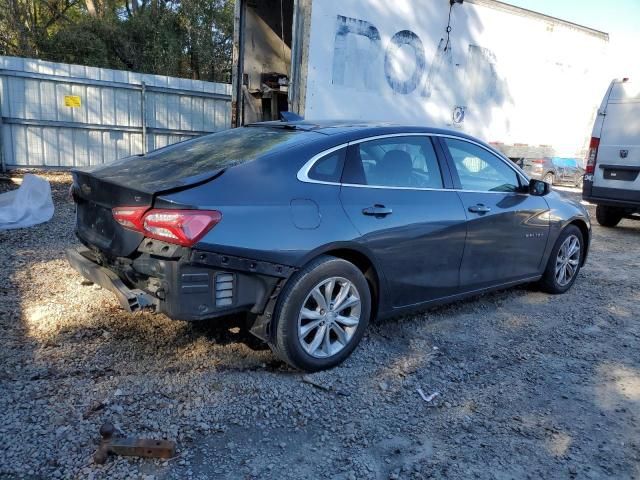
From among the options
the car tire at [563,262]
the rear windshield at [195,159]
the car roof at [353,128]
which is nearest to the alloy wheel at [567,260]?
the car tire at [563,262]

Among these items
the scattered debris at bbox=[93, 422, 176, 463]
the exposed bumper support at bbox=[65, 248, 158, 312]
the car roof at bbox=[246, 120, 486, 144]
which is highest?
the car roof at bbox=[246, 120, 486, 144]

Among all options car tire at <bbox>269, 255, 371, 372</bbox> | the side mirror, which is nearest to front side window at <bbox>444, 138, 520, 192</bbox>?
the side mirror

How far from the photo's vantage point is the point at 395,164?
3990mm

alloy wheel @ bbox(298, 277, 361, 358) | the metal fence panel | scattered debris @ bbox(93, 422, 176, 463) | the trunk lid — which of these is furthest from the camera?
the metal fence panel

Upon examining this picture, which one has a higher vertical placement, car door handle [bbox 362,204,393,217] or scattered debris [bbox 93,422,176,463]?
car door handle [bbox 362,204,393,217]

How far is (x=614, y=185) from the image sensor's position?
9.03 metres

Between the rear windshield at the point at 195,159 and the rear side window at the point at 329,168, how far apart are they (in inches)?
9.7

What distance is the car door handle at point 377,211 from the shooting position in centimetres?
364

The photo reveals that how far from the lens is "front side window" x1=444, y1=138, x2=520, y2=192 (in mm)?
4434

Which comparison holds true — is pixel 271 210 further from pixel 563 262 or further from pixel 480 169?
pixel 563 262

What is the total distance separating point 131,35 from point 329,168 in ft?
63.3

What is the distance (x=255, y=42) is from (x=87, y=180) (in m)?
6.56

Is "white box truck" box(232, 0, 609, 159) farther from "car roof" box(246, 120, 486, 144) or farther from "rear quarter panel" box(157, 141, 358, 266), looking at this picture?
"rear quarter panel" box(157, 141, 358, 266)

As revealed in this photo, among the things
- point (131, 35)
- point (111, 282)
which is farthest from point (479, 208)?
point (131, 35)
